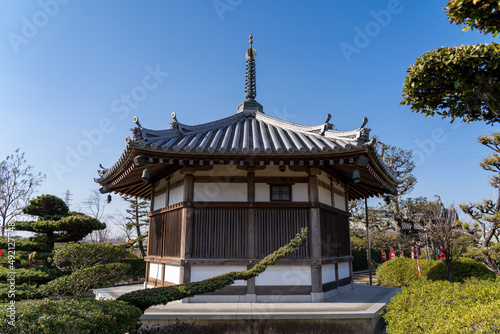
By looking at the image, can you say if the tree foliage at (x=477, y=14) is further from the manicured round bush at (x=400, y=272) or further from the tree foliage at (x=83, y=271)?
the manicured round bush at (x=400, y=272)

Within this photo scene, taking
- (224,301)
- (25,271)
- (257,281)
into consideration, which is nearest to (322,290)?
(257,281)

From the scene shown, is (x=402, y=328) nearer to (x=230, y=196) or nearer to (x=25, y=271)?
(x=230, y=196)

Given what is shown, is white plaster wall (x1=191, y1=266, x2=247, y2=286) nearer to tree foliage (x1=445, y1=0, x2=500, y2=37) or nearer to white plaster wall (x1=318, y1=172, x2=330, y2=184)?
white plaster wall (x1=318, y1=172, x2=330, y2=184)

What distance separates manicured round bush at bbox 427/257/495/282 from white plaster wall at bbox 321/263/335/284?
8.91 m

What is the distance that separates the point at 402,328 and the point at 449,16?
5.04m

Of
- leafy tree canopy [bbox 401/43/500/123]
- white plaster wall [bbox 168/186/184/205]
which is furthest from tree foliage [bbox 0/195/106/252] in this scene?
leafy tree canopy [bbox 401/43/500/123]

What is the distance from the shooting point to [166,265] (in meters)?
9.62

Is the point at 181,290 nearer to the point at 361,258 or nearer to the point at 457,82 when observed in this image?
the point at 457,82

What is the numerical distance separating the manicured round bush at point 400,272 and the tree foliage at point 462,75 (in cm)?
1257

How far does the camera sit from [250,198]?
8797mm

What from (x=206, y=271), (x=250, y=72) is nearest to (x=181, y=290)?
(x=206, y=271)

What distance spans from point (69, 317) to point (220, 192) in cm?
543

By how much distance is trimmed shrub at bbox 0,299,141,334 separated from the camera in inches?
136

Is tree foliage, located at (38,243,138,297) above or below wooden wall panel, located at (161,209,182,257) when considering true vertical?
below
